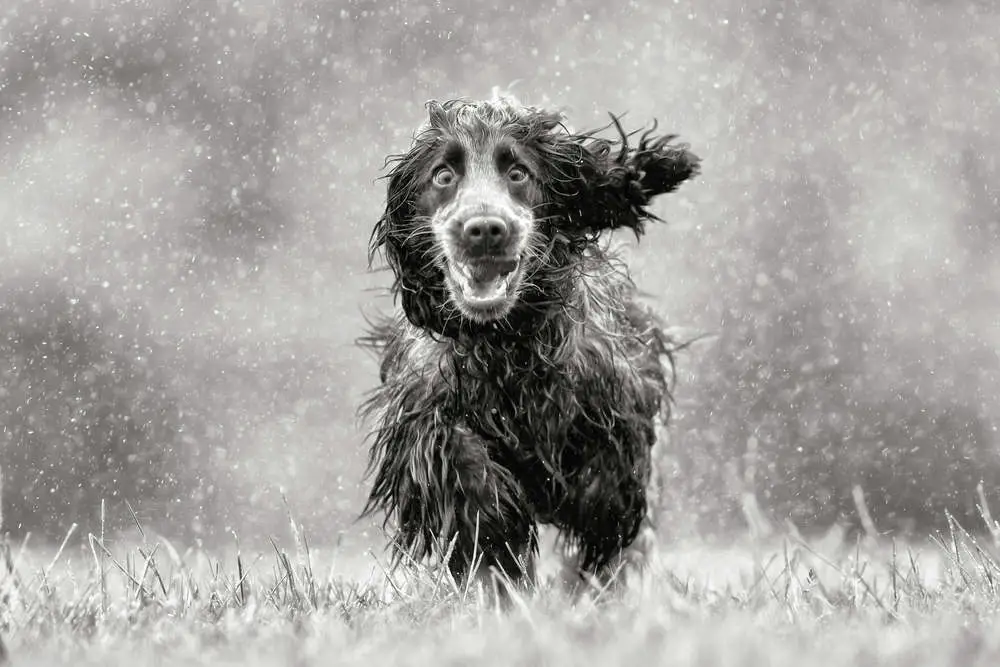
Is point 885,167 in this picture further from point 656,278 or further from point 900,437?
point 656,278

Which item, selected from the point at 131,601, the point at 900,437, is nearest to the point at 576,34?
the point at 900,437

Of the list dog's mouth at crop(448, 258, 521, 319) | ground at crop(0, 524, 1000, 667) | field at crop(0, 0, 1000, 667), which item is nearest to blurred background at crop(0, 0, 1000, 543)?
field at crop(0, 0, 1000, 667)

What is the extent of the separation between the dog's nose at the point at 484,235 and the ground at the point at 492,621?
0.89m

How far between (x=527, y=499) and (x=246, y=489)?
13769mm

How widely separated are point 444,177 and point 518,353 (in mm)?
573

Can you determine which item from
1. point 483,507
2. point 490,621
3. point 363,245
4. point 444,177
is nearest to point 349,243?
point 363,245

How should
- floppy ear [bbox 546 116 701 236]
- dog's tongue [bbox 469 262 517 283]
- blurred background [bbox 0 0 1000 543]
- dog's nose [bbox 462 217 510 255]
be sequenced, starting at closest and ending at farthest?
dog's nose [bbox 462 217 510 255], dog's tongue [bbox 469 262 517 283], floppy ear [bbox 546 116 701 236], blurred background [bbox 0 0 1000 543]

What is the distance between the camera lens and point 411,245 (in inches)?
153

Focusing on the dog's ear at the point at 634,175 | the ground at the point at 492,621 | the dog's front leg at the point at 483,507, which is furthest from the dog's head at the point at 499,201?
the ground at the point at 492,621

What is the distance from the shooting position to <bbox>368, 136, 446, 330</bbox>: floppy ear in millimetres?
3844

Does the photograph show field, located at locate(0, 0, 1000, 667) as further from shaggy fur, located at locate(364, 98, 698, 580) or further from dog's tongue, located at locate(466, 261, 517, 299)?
dog's tongue, located at locate(466, 261, 517, 299)

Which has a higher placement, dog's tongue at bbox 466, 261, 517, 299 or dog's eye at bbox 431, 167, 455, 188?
dog's eye at bbox 431, 167, 455, 188

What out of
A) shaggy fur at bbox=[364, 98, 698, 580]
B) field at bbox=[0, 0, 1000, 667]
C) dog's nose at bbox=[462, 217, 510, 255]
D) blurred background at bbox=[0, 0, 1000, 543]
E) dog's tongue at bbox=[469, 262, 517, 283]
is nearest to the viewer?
dog's nose at bbox=[462, 217, 510, 255]

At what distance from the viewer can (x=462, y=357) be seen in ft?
12.6
